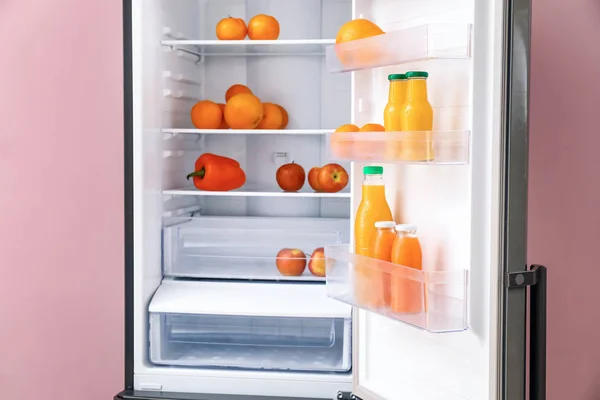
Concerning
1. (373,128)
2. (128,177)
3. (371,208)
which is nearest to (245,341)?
(128,177)

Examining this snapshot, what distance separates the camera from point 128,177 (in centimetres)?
213

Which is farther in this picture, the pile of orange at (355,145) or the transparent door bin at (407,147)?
the pile of orange at (355,145)

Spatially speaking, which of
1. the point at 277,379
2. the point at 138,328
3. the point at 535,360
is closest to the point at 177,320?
the point at 138,328

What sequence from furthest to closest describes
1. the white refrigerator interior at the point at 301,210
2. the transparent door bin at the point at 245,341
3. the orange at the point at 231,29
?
the orange at the point at 231,29 → the transparent door bin at the point at 245,341 → the white refrigerator interior at the point at 301,210

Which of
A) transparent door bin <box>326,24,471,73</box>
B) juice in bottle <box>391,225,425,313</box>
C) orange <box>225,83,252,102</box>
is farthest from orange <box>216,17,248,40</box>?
juice in bottle <box>391,225,425,313</box>

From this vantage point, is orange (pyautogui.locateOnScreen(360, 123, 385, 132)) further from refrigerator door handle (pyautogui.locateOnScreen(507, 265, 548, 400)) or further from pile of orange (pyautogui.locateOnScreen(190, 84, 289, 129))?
pile of orange (pyautogui.locateOnScreen(190, 84, 289, 129))

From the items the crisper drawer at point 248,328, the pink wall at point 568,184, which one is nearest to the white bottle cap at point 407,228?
the crisper drawer at point 248,328

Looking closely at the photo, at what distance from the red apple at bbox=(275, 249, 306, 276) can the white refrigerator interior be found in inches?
0.8

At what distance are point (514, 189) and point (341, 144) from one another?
483mm

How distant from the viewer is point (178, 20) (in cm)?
240

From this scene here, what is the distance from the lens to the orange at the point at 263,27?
90.7 inches

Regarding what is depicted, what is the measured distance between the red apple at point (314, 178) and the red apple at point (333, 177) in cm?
3

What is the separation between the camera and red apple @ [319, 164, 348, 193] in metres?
2.28

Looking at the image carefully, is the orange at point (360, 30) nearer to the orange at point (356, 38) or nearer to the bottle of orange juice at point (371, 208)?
the orange at point (356, 38)
